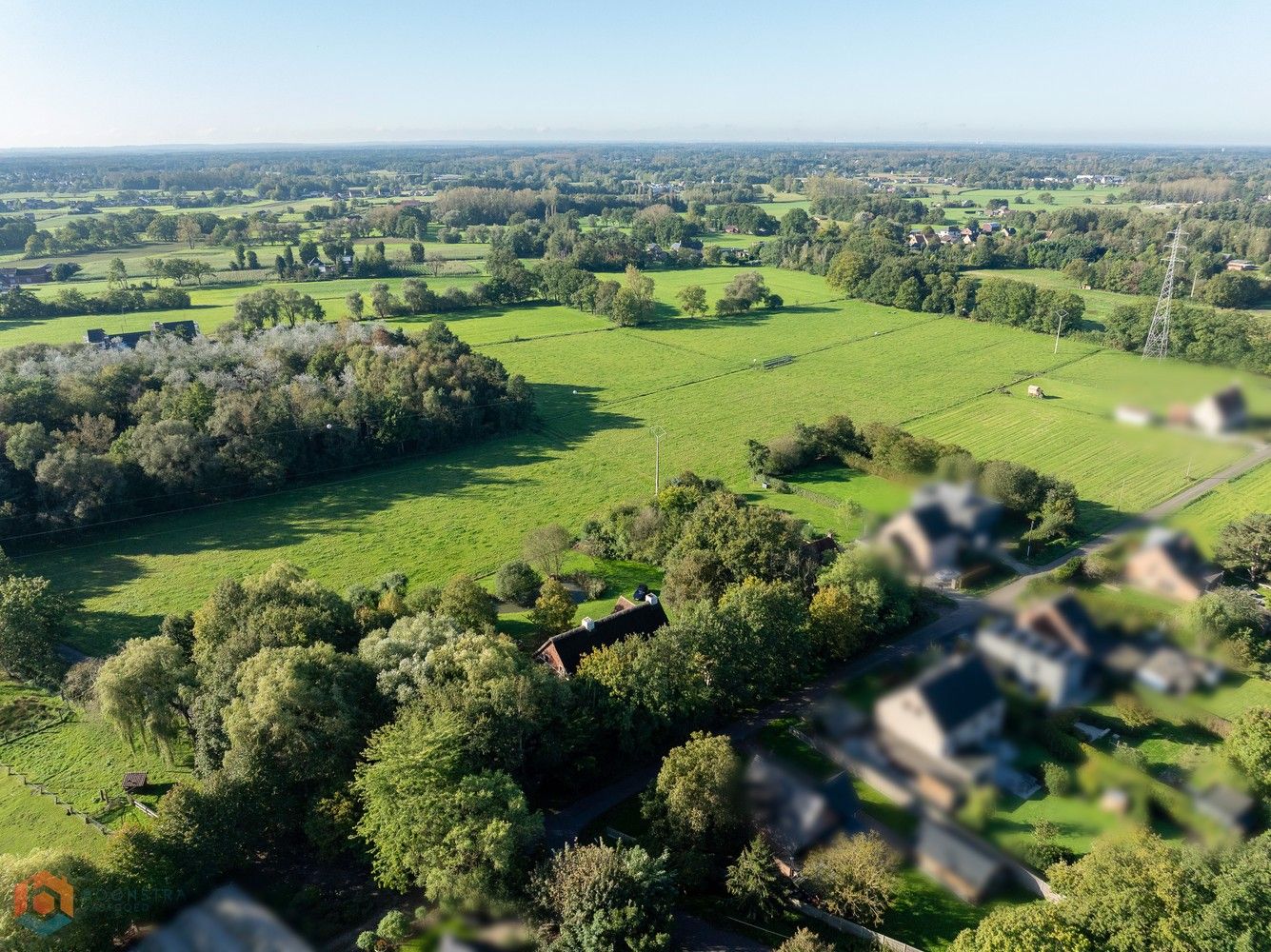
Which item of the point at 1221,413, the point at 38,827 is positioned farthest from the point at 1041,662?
the point at 38,827

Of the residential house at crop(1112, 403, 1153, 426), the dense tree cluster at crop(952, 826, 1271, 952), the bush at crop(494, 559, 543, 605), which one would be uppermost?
the residential house at crop(1112, 403, 1153, 426)

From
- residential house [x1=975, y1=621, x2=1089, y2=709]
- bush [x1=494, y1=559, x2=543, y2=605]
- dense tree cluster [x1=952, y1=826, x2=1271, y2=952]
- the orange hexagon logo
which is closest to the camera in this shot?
residential house [x1=975, y1=621, x2=1089, y2=709]

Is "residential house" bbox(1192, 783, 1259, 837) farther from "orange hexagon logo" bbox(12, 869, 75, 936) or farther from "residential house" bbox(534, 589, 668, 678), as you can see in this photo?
"orange hexagon logo" bbox(12, 869, 75, 936)

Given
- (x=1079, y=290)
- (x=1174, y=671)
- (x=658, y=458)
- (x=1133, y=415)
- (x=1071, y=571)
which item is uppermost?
(x=1133, y=415)

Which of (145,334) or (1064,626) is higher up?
(1064,626)

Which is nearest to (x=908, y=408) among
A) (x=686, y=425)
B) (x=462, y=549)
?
(x=686, y=425)

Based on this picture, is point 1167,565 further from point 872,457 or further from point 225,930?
point 872,457

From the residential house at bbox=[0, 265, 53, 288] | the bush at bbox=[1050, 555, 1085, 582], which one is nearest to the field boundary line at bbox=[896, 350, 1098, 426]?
the bush at bbox=[1050, 555, 1085, 582]
